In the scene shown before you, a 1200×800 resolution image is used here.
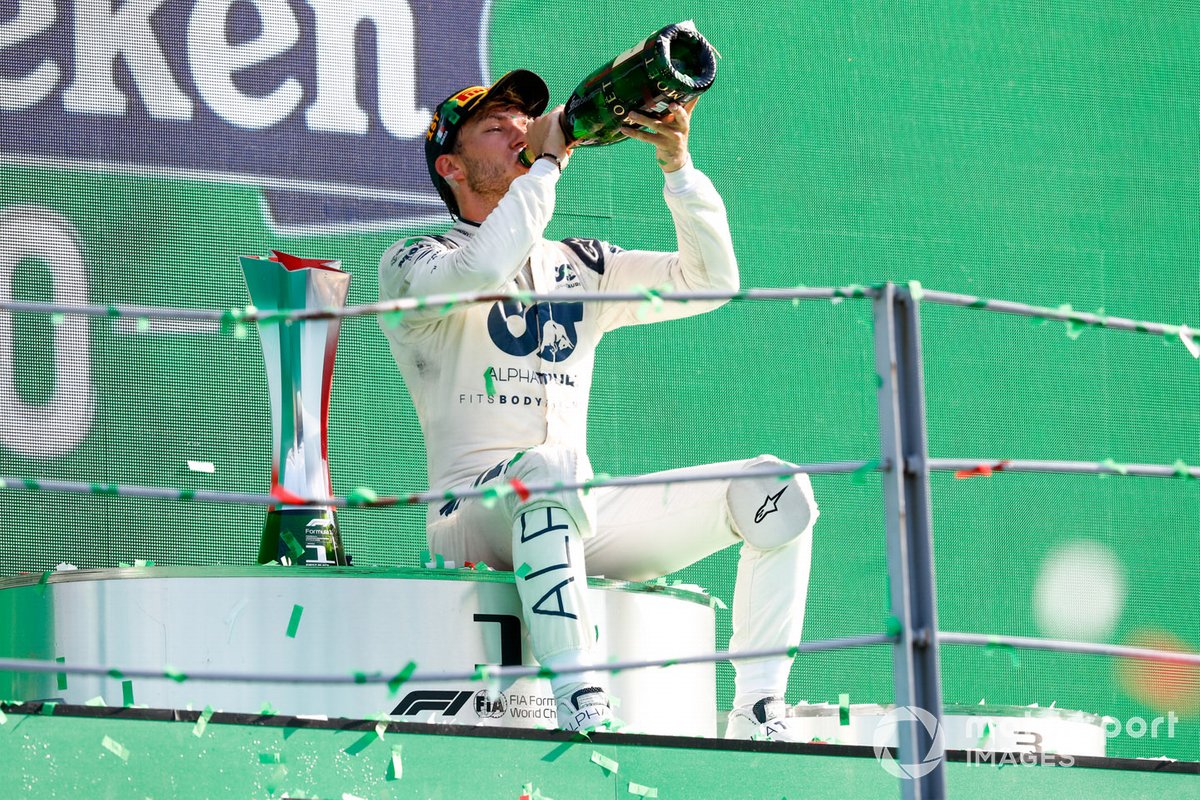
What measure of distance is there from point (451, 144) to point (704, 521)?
763mm

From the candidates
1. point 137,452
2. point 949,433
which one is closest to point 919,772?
point 137,452

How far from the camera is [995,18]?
172 inches

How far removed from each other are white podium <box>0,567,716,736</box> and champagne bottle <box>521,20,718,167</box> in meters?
0.69

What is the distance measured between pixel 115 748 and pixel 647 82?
3.88ft

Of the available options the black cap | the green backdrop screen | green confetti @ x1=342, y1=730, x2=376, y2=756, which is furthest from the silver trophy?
the green backdrop screen

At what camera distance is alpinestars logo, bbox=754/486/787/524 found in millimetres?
2418

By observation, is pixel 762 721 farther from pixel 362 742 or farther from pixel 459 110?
pixel 459 110

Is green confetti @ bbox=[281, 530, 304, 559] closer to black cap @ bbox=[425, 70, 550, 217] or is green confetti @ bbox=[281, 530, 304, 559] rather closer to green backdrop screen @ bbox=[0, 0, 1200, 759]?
black cap @ bbox=[425, 70, 550, 217]

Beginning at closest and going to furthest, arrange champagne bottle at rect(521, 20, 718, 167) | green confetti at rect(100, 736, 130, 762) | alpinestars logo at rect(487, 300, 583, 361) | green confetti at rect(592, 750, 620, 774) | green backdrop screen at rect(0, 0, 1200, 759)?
1. green confetti at rect(100, 736, 130, 762)
2. green confetti at rect(592, 750, 620, 774)
3. champagne bottle at rect(521, 20, 718, 167)
4. alpinestars logo at rect(487, 300, 583, 361)
5. green backdrop screen at rect(0, 0, 1200, 759)

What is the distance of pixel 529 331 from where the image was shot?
8.86ft

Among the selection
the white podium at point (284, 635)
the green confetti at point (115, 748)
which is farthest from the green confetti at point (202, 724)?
the white podium at point (284, 635)

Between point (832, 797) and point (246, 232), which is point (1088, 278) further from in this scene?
point (832, 797)

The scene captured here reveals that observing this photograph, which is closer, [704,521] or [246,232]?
[704,521]

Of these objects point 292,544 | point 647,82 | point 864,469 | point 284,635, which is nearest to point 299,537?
point 292,544
